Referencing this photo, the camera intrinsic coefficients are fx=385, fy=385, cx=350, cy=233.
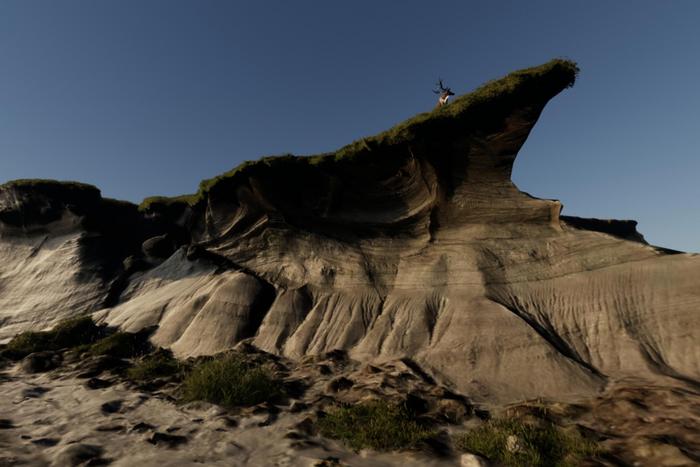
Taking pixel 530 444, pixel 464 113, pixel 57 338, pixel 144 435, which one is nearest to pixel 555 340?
pixel 530 444

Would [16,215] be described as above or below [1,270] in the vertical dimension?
above

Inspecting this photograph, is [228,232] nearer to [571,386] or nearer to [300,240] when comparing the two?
[300,240]

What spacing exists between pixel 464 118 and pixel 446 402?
33.3 feet

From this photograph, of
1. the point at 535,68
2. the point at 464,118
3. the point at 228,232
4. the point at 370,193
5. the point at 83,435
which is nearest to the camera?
the point at 83,435

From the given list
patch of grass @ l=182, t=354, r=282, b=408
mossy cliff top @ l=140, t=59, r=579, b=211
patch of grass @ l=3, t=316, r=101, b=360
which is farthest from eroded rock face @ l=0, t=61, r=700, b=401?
patch of grass @ l=182, t=354, r=282, b=408

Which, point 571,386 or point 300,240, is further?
point 300,240

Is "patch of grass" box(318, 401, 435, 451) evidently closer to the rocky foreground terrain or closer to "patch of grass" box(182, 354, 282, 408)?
the rocky foreground terrain

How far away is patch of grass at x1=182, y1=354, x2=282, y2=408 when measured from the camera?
9.22m

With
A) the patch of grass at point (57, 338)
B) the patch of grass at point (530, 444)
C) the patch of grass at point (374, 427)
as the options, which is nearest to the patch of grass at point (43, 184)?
the patch of grass at point (57, 338)

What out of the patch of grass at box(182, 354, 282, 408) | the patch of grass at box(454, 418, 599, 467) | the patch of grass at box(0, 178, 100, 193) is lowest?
the patch of grass at box(182, 354, 282, 408)

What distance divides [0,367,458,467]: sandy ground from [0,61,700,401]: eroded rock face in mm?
5193

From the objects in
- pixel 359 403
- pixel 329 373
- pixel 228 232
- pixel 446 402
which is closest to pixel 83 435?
pixel 359 403

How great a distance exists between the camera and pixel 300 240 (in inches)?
715

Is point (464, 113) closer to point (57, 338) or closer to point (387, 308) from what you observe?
point (387, 308)
